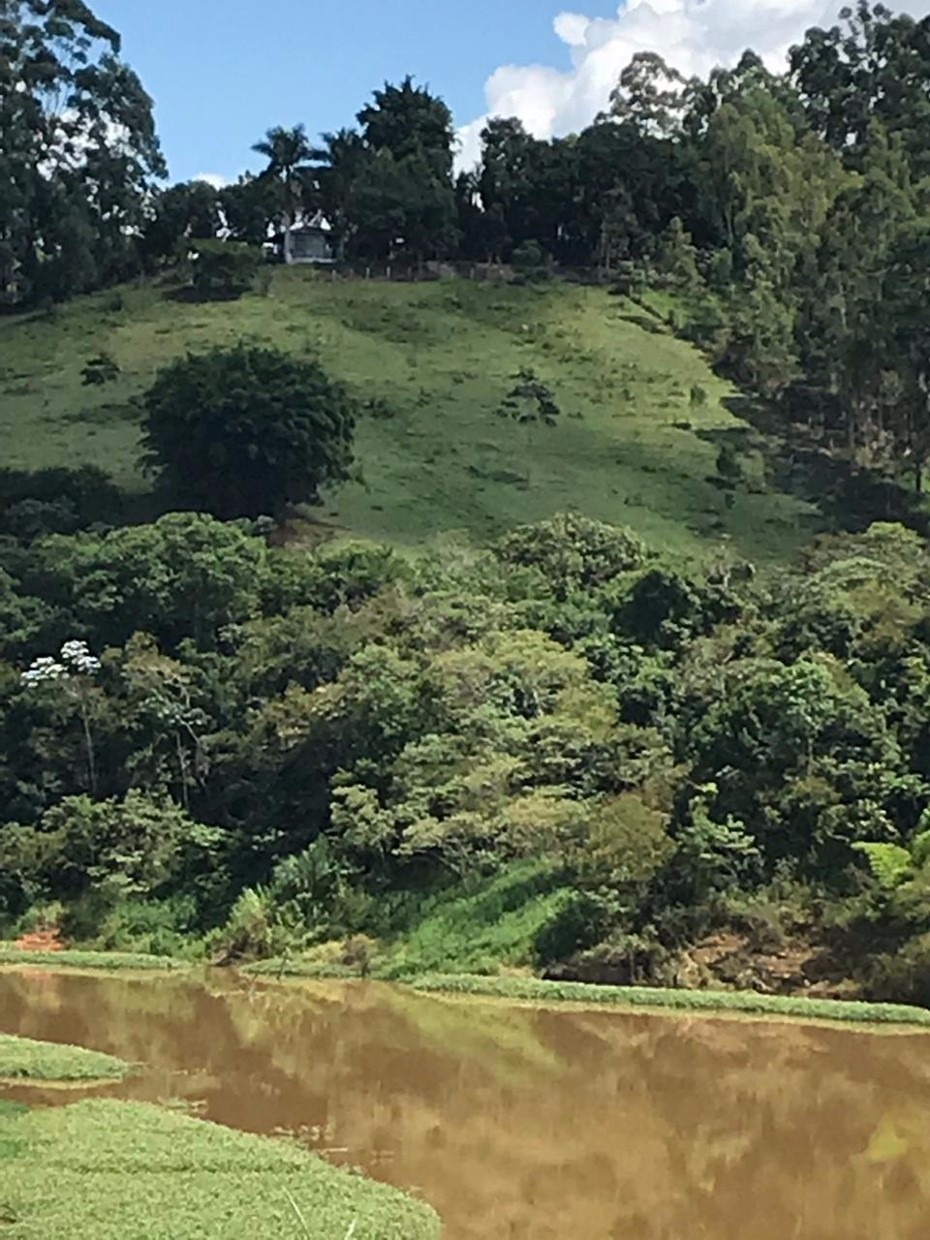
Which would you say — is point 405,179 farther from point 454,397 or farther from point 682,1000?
point 682,1000

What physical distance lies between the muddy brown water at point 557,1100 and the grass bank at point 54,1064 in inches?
19.6

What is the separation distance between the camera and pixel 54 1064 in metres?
19.8

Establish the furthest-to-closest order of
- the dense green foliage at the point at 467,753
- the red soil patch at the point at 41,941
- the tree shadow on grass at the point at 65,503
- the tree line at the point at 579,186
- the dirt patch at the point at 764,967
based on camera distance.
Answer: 1. the tree line at the point at 579,186
2. the tree shadow on grass at the point at 65,503
3. the red soil patch at the point at 41,941
4. the dense green foliage at the point at 467,753
5. the dirt patch at the point at 764,967

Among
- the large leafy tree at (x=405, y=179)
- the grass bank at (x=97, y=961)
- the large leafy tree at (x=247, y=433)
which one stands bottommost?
the grass bank at (x=97, y=961)

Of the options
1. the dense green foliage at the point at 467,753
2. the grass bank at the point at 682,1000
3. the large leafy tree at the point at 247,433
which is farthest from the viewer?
the large leafy tree at the point at 247,433

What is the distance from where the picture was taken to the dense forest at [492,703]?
26.6 m

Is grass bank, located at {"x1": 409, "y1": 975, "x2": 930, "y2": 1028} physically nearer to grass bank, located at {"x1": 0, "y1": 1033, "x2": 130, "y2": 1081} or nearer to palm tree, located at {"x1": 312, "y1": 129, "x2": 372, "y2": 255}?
grass bank, located at {"x1": 0, "y1": 1033, "x2": 130, "y2": 1081}

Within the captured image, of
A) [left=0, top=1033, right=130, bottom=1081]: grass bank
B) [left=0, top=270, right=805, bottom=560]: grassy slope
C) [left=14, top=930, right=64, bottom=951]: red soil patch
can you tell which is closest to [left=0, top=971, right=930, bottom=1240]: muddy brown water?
[left=0, top=1033, right=130, bottom=1081]: grass bank

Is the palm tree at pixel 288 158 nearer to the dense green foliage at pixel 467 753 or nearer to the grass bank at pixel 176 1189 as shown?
the dense green foliage at pixel 467 753

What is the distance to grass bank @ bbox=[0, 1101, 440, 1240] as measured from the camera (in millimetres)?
12977

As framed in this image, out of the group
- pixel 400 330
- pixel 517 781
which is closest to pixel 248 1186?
pixel 517 781

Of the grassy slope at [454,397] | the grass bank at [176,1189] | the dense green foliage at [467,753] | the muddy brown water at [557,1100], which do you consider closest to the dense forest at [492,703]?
the dense green foliage at [467,753]

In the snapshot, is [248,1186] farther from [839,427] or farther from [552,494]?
[839,427]

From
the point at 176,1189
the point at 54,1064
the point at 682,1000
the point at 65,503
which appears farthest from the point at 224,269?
the point at 176,1189
